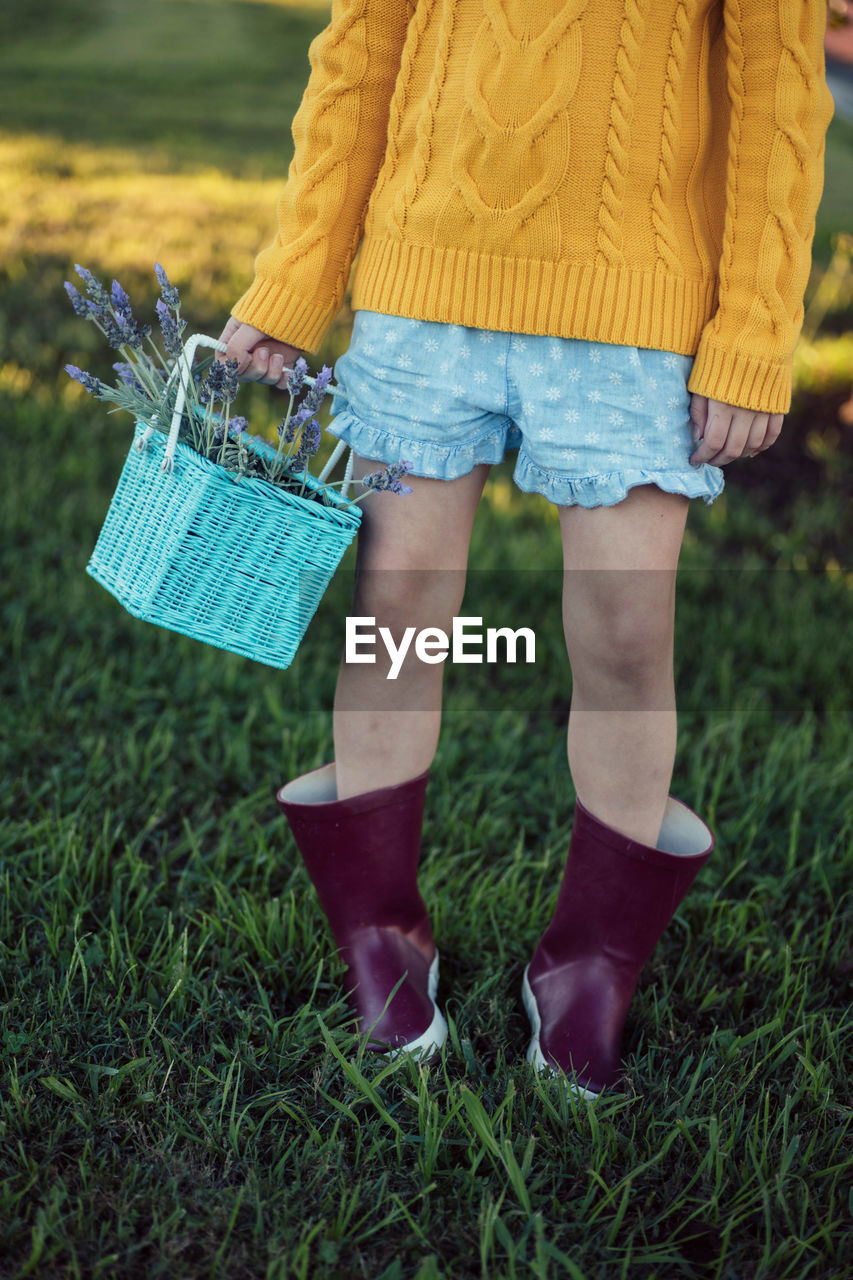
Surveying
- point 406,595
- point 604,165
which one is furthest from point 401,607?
point 604,165

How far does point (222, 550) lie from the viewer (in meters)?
1.29

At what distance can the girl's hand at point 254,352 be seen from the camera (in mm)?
1399

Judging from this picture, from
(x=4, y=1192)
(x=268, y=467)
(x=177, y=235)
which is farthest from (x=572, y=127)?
(x=177, y=235)

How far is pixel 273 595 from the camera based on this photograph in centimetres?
133

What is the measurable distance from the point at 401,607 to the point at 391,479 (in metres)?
0.23

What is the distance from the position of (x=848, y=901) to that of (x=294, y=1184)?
1.09m

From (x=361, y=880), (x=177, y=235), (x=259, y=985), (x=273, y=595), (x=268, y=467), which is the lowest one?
(x=259, y=985)

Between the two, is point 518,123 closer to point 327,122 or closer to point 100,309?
point 327,122

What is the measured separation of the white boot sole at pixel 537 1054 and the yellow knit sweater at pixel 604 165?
0.87m

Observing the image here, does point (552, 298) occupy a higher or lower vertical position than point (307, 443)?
higher

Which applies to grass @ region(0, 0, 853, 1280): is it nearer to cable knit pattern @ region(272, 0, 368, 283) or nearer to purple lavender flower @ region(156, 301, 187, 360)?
purple lavender flower @ region(156, 301, 187, 360)

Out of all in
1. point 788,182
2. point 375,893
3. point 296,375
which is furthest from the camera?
point 375,893

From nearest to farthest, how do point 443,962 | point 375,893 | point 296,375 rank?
point 296,375 → point 375,893 → point 443,962

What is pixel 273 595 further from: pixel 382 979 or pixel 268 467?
pixel 382 979
